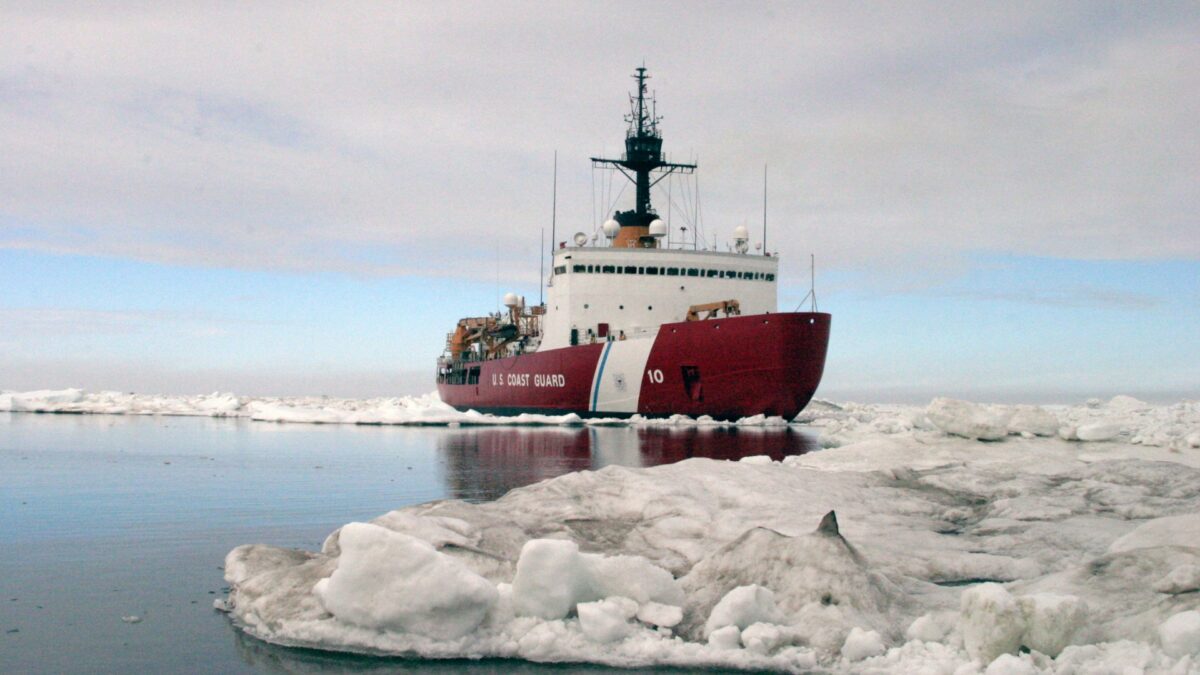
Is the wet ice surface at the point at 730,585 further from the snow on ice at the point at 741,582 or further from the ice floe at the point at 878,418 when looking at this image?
the ice floe at the point at 878,418

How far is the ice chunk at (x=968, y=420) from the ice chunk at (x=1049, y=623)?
9955 mm

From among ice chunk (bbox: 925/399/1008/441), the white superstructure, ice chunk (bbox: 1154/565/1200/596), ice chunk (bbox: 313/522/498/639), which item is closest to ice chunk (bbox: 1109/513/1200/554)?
ice chunk (bbox: 1154/565/1200/596)

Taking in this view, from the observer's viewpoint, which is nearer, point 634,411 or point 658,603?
point 658,603

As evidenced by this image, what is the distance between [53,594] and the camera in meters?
7.49

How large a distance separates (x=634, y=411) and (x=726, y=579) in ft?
91.3

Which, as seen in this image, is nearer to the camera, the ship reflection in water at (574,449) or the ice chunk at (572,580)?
the ice chunk at (572,580)

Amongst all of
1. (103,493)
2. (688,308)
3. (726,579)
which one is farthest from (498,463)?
(688,308)

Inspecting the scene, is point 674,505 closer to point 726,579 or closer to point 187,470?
point 726,579

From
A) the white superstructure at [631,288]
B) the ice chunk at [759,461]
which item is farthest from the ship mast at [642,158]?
the ice chunk at [759,461]

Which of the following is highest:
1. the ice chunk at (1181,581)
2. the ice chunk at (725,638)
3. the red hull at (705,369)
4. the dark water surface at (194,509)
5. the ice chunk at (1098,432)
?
the red hull at (705,369)

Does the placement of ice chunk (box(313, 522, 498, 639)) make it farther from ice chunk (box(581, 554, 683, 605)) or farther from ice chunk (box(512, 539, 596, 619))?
ice chunk (box(581, 554, 683, 605))

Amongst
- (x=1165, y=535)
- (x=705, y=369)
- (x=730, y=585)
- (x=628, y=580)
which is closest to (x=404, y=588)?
(x=628, y=580)

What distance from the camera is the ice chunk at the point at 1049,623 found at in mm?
5594

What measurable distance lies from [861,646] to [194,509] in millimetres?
9638
